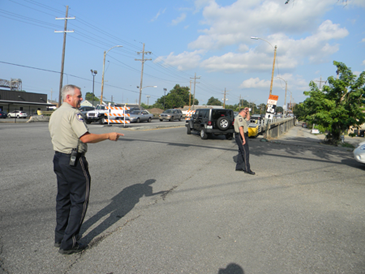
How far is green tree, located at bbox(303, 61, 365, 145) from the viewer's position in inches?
627

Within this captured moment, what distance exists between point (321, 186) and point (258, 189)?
5.76 ft

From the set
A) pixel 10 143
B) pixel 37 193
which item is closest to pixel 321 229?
pixel 37 193

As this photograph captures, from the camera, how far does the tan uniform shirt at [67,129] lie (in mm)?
2962

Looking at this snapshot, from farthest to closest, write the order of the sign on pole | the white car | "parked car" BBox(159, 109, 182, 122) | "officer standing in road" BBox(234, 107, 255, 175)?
"parked car" BBox(159, 109, 182, 122), the sign on pole, the white car, "officer standing in road" BBox(234, 107, 255, 175)

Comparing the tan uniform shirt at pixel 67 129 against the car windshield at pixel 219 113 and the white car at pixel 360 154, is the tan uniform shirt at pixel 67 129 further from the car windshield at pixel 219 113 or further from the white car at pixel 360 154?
the car windshield at pixel 219 113

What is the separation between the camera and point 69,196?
3141mm

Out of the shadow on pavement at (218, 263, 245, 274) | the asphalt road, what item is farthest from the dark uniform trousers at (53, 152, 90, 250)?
the shadow on pavement at (218, 263, 245, 274)

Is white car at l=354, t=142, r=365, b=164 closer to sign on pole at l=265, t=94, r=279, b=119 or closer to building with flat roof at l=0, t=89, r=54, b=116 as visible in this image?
sign on pole at l=265, t=94, r=279, b=119

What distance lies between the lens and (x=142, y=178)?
21.4 feet

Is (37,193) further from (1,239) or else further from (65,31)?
(65,31)

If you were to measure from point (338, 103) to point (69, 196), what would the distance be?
17.5 metres

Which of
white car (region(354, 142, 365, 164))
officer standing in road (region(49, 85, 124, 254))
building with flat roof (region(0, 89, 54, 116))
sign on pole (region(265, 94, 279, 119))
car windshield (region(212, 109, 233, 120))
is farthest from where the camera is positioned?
building with flat roof (region(0, 89, 54, 116))

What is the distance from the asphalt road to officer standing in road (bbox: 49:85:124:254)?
26 cm

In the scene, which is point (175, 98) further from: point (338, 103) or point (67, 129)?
point (67, 129)
